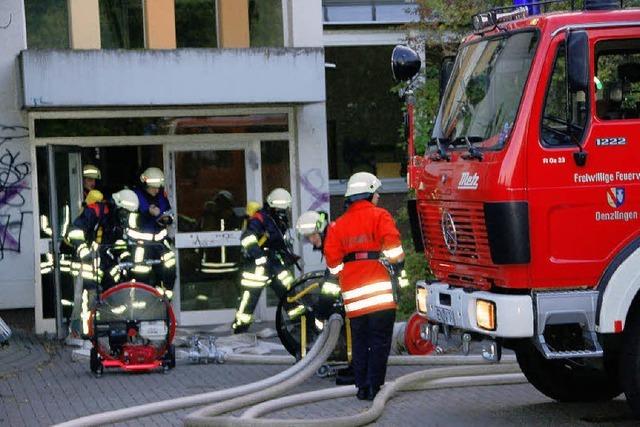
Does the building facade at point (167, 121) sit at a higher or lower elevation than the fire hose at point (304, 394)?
higher

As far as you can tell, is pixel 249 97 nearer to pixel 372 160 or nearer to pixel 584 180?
pixel 372 160

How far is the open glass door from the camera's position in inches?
597

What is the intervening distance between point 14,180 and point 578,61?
29.9ft

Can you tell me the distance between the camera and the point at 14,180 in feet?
52.6

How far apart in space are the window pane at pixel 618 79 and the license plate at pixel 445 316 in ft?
5.85

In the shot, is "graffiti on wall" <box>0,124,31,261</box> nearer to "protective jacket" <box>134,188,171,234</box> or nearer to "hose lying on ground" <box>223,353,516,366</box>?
"protective jacket" <box>134,188,171,234</box>

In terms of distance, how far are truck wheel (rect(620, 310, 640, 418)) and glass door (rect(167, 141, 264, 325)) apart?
8.22m

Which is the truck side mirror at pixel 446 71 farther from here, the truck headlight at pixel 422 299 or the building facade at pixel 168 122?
the building facade at pixel 168 122

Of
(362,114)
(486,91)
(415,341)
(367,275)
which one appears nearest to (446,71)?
(486,91)

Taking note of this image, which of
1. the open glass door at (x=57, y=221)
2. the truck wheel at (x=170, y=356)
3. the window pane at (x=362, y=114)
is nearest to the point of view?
the truck wheel at (x=170, y=356)

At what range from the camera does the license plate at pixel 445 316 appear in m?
9.60

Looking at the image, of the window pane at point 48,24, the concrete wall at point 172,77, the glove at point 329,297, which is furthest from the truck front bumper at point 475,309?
the window pane at point 48,24

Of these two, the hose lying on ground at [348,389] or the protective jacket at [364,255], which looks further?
the protective jacket at [364,255]

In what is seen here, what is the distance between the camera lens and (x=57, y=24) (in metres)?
16.3
